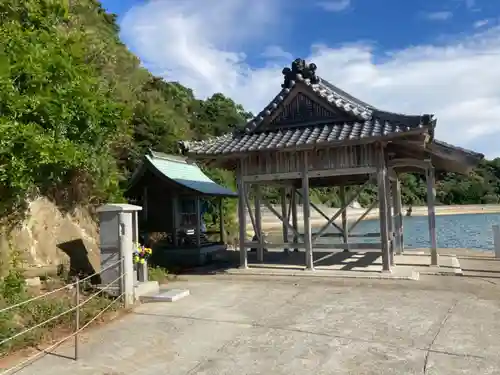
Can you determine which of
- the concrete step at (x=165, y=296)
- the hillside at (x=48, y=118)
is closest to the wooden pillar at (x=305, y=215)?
the concrete step at (x=165, y=296)

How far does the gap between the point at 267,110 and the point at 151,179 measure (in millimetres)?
4775

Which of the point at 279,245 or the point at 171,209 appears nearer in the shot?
the point at 279,245

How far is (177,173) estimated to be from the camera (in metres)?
14.0

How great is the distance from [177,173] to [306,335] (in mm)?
9544

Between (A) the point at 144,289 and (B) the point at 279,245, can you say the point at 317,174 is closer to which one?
(B) the point at 279,245

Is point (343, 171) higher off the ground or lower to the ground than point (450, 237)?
higher

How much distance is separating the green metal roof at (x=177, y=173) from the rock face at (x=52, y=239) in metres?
3.51

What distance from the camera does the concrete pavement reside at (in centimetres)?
445

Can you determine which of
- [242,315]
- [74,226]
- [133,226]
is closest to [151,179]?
[74,226]

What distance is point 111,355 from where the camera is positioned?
16.2 ft

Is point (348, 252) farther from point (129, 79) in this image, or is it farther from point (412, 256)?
point (129, 79)

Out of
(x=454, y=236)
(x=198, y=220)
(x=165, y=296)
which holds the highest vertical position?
(x=198, y=220)

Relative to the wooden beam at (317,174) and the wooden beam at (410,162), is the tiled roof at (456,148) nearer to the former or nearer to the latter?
the wooden beam at (410,162)

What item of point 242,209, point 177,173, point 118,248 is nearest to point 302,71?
point 242,209
